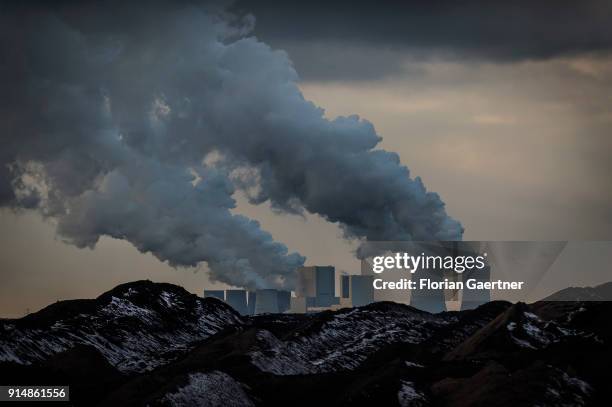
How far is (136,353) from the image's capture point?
161000 millimetres

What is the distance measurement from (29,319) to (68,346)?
13158 mm

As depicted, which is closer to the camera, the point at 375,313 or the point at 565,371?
the point at 565,371

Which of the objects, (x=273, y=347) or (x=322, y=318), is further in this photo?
(x=322, y=318)

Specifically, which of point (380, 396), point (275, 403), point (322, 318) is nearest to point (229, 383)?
point (275, 403)

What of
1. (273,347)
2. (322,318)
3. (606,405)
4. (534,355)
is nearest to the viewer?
(606,405)

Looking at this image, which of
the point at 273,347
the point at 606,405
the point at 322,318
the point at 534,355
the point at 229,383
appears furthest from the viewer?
the point at 322,318

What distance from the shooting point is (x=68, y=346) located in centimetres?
15288

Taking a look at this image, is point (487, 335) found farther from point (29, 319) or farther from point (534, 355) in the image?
point (29, 319)

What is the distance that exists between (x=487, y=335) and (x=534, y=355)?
20100 mm

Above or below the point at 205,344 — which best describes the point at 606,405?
below

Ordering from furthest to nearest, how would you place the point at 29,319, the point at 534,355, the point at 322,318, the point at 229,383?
the point at 322,318 < the point at 29,319 < the point at 534,355 < the point at 229,383

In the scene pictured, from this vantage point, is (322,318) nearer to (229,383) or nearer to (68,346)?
(68,346)

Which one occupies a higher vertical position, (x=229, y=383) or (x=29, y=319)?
(x=29, y=319)

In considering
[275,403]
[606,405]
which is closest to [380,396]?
[275,403]
